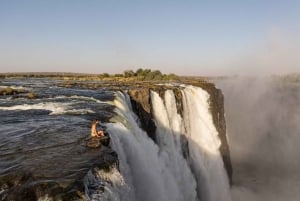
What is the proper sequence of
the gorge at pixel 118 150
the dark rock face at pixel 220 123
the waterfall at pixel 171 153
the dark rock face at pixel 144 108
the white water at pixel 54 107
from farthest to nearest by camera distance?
1. the dark rock face at pixel 220 123
2. the dark rock face at pixel 144 108
3. the white water at pixel 54 107
4. the waterfall at pixel 171 153
5. the gorge at pixel 118 150

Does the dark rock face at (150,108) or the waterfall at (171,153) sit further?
the dark rock face at (150,108)

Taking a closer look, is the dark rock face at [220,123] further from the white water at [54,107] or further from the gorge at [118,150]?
the white water at [54,107]

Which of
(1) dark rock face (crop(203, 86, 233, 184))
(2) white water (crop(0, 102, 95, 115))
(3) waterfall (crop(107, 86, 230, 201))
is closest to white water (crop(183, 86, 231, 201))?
(3) waterfall (crop(107, 86, 230, 201))

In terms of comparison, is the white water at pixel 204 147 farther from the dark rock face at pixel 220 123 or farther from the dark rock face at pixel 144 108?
the dark rock face at pixel 144 108

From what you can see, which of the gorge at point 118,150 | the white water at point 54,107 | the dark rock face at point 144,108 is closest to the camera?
the gorge at point 118,150

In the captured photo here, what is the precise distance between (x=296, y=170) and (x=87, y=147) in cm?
4106

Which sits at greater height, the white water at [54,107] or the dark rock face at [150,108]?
the white water at [54,107]

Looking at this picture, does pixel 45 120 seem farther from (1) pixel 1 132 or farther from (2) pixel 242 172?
(2) pixel 242 172

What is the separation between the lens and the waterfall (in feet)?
36.6

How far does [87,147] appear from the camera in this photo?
967 centimetres

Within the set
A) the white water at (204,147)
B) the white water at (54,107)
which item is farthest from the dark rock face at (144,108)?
the white water at (204,147)

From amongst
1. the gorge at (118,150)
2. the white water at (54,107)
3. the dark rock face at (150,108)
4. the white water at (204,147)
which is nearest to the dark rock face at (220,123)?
the dark rock face at (150,108)

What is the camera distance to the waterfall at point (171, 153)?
11156 millimetres

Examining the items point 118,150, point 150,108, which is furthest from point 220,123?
point 118,150
